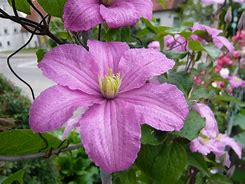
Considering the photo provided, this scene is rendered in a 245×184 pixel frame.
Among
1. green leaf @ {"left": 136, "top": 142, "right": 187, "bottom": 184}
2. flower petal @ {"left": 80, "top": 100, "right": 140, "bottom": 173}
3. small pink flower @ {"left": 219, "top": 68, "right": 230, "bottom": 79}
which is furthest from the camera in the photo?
small pink flower @ {"left": 219, "top": 68, "right": 230, "bottom": 79}

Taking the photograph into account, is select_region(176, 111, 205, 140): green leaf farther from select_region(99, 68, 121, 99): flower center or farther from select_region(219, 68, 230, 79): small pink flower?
select_region(219, 68, 230, 79): small pink flower

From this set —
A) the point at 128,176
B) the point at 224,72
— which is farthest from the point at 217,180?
the point at 224,72

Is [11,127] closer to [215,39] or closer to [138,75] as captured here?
[138,75]

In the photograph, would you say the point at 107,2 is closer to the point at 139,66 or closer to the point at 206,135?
the point at 139,66

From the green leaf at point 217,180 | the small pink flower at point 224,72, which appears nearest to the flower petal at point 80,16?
the green leaf at point 217,180

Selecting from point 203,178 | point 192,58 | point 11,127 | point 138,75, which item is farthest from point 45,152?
point 203,178

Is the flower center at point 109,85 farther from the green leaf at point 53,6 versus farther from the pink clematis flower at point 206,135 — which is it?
the pink clematis flower at point 206,135

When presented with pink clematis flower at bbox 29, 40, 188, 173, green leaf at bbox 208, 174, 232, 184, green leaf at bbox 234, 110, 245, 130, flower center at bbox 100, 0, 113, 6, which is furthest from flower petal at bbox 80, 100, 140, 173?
green leaf at bbox 234, 110, 245, 130
